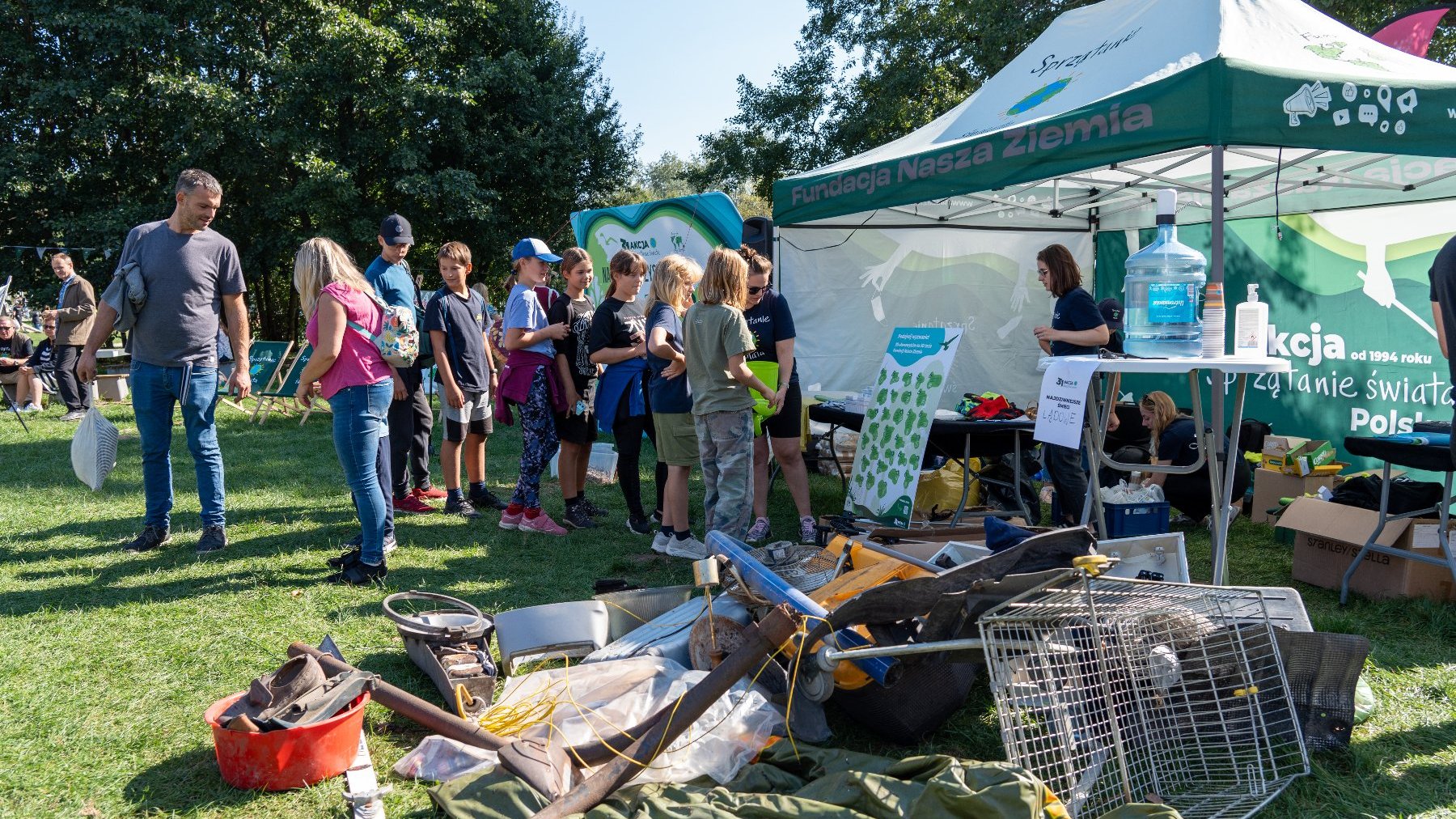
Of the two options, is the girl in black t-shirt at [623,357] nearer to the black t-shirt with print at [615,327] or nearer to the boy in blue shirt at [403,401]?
the black t-shirt with print at [615,327]

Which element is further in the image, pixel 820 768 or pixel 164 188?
pixel 164 188

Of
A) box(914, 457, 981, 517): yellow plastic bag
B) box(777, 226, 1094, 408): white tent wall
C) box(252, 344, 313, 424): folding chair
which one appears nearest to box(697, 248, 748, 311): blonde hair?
box(914, 457, 981, 517): yellow plastic bag

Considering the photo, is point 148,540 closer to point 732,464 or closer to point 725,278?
point 732,464

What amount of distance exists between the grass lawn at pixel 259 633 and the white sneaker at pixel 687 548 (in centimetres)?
9

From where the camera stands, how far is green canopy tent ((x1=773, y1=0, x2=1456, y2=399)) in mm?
3807

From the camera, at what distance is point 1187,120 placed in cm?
380

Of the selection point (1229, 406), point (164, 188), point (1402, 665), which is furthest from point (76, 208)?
point (1402, 665)

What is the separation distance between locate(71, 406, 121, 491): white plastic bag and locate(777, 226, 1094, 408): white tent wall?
195 inches

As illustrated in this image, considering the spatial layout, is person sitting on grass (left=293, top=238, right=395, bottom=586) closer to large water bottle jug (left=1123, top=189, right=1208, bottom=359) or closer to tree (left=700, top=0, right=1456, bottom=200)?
large water bottle jug (left=1123, top=189, right=1208, bottom=359)

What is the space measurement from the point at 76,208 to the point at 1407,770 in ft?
74.0

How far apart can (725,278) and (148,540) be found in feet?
11.3

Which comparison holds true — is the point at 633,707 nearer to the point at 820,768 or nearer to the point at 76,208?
the point at 820,768

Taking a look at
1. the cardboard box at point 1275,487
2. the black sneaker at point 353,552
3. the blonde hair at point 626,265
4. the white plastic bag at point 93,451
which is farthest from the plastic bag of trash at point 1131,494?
the white plastic bag at point 93,451

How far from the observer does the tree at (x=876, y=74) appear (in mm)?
17078
